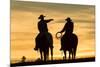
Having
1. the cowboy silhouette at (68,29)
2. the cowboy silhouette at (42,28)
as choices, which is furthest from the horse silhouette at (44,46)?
the cowboy silhouette at (68,29)

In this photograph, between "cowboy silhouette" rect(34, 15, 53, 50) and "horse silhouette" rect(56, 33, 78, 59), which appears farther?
"horse silhouette" rect(56, 33, 78, 59)

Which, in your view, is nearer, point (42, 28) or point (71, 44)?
point (42, 28)

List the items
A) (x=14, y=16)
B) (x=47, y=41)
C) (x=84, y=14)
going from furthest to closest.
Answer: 1. (x=84, y=14)
2. (x=47, y=41)
3. (x=14, y=16)

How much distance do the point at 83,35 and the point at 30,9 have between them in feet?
2.04

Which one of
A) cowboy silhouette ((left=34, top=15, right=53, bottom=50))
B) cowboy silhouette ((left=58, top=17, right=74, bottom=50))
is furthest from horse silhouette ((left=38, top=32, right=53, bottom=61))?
cowboy silhouette ((left=58, top=17, right=74, bottom=50))

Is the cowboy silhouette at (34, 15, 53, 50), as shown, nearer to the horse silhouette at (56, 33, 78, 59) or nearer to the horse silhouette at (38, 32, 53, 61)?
the horse silhouette at (38, 32, 53, 61)

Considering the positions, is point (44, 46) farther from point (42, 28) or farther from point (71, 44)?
point (71, 44)

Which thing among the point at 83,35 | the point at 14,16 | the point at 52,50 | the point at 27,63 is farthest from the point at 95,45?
the point at 14,16

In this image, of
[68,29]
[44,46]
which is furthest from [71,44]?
[44,46]

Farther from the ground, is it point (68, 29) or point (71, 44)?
point (68, 29)

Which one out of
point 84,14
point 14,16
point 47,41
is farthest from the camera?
point 84,14

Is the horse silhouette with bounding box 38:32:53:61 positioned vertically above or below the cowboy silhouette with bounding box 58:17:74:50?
below

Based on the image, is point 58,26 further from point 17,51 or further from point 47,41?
point 17,51

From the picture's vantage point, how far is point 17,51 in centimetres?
213
